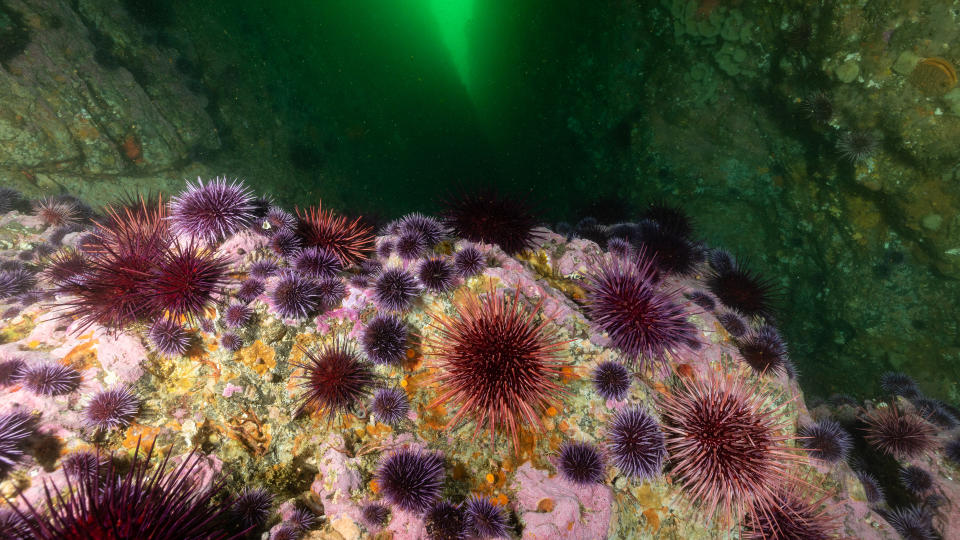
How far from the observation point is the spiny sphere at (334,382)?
10.9 ft

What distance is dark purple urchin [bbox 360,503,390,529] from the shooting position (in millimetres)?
2919

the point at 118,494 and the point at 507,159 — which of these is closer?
the point at 118,494

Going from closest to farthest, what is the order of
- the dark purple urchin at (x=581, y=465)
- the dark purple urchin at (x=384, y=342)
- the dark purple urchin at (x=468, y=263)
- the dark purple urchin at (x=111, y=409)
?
the dark purple urchin at (x=111, y=409)
the dark purple urchin at (x=581, y=465)
the dark purple urchin at (x=384, y=342)
the dark purple urchin at (x=468, y=263)

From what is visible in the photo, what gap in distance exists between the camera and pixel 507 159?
19.3 metres

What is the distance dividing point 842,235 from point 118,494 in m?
13.6

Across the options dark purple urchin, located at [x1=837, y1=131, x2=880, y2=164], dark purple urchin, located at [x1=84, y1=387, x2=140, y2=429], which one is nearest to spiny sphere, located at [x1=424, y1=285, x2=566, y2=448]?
dark purple urchin, located at [x1=84, y1=387, x2=140, y2=429]

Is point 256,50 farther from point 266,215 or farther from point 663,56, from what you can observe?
point 663,56

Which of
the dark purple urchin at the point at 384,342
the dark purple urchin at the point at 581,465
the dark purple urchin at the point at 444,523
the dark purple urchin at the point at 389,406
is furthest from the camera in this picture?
the dark purple urchin at the point at 384,342

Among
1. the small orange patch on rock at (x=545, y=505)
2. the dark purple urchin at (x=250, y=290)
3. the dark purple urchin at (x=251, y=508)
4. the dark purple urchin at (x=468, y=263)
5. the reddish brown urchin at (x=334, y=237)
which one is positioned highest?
the dark purple urchin at (x=468, y=263)

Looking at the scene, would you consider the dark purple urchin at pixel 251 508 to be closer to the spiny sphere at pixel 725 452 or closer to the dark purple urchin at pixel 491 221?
the dark purple urchin at pixel 491 221

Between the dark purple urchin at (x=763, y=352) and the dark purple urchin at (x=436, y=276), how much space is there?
3.79m

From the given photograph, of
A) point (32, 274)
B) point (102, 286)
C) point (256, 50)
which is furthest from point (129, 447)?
point (256, 50)

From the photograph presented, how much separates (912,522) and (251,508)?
779 cm

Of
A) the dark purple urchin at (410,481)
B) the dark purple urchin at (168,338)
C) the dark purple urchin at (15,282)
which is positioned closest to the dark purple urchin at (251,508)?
the dark purple urchin at (410,481)
